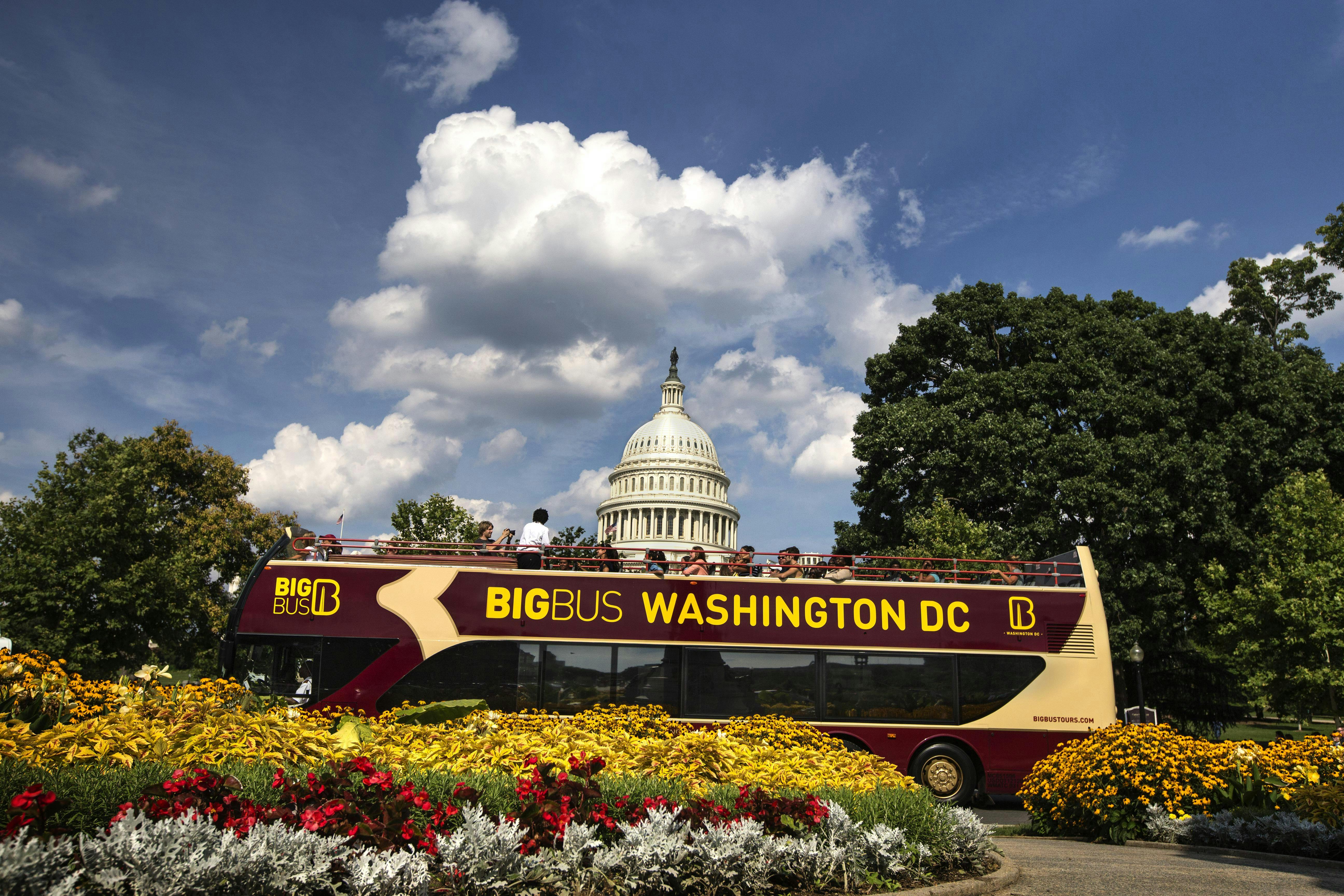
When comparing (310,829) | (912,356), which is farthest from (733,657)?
(912,356)

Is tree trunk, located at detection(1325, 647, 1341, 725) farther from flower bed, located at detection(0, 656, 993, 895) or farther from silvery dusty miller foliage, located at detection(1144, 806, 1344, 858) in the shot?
flower bed, located at detection(0, 656, 993, 895)

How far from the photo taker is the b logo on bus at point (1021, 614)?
15156 millimetres

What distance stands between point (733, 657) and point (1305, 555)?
21753mm

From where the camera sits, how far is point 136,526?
33.2 meters

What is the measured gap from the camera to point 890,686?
14.9 metres

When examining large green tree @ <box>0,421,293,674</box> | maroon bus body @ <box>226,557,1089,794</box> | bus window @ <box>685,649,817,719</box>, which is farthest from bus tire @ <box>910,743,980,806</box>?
large green tree @ <box>0,421,293,674</box>

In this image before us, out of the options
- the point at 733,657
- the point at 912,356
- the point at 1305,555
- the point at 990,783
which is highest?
the point at 912,356

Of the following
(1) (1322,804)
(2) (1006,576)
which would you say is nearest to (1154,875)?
(1) (1322,804)

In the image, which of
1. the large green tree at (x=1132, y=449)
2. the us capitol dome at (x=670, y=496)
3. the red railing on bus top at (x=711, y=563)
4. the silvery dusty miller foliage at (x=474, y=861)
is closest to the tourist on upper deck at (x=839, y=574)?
the red railing on bus top at (x=711, y=563)

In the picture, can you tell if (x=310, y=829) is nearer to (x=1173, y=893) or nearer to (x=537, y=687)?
(x=1173, y=893)

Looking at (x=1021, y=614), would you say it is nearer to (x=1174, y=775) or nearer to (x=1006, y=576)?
(x=1006, y=576)

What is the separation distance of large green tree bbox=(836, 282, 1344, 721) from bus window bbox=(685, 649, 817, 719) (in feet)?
55.4

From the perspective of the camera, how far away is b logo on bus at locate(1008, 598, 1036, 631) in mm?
15156

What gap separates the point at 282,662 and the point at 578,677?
4.76m
